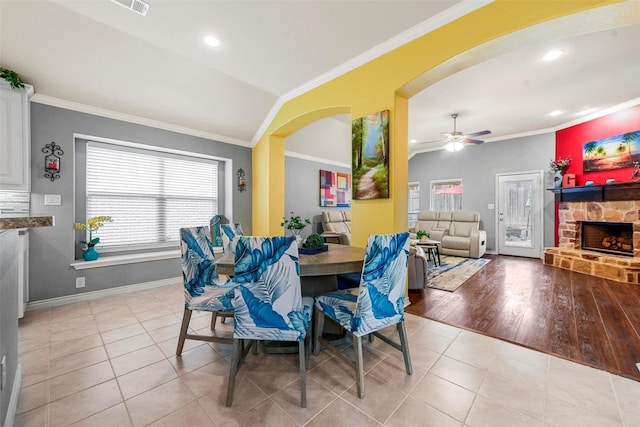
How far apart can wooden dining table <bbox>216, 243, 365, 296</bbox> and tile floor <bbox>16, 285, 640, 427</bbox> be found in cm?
51

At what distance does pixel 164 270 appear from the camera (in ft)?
12.4

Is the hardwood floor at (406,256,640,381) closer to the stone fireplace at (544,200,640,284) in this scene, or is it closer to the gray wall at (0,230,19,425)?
the stone fireplace at (544,200,640,284)

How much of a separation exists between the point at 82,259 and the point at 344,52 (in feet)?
13.5

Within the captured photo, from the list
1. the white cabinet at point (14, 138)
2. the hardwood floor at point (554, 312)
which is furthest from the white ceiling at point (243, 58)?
the hardwood floor at point (554, 312)

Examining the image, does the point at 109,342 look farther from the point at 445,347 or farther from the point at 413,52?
the point at 413,52

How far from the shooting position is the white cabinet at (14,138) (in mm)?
2518

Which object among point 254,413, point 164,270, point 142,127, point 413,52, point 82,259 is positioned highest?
point 413,52

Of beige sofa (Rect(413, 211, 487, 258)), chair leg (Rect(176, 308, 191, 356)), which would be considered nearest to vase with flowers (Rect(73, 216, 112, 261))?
chair leg (Rect(176, 308, 191, 356))

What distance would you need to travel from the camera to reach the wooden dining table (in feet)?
5.51

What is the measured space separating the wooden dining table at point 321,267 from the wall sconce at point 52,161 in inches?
105

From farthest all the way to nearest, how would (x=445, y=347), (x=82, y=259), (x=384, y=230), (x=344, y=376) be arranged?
(x=82, y=259) → (x=384, y=230) → (x=445, y=347) → (x=344, y=376)

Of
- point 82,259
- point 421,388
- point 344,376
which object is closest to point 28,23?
point 82,259

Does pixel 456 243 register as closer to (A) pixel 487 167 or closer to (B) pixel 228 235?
(A) pixel 487 167

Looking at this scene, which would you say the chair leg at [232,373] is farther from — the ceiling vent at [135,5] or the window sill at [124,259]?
the window sill at [124,259]
